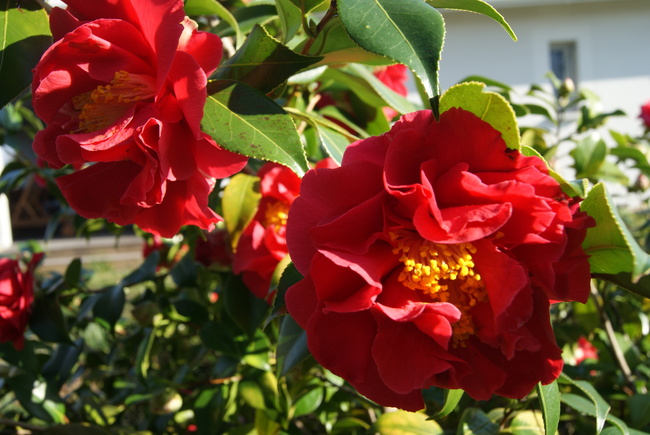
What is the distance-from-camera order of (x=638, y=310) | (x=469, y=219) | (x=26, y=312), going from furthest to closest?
(x=638, y=310) → (x=26, y=312) → (x=469, y=219)

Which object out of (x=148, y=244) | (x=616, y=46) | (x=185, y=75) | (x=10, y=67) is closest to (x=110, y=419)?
(x=148, y=244)

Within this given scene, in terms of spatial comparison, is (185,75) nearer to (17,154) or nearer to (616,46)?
(17,154)

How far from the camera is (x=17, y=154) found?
1.71 m

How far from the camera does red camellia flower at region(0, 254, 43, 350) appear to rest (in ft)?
2.95

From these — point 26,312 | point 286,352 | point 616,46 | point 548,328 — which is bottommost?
point 616,46

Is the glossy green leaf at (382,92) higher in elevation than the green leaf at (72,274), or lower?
higher

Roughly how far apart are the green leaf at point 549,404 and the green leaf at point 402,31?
29 cm

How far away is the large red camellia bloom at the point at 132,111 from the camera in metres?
0.50

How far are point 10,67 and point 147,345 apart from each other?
586 millimetres

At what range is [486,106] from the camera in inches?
18.5

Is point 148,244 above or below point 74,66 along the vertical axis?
below

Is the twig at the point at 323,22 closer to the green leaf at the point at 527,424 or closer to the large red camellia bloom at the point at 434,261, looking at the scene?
the large red camellia bloom at the point at 434,261

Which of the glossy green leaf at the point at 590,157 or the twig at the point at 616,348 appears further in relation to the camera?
the glossy green leaf at the point at 590,157

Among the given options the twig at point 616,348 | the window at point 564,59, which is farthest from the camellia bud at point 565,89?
the window at point 564,59
